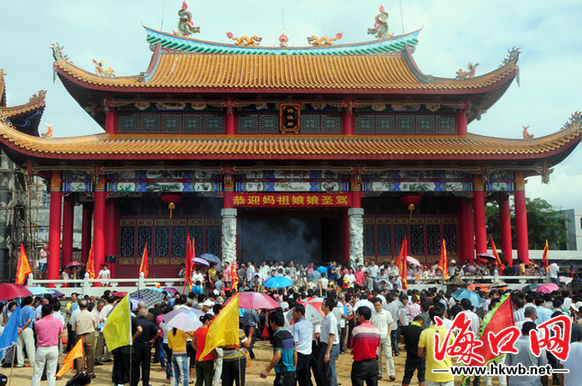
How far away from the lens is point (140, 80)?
2155 centimetres

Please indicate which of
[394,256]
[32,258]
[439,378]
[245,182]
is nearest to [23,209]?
[32,258]

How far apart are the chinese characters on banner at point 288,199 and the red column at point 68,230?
6971mm

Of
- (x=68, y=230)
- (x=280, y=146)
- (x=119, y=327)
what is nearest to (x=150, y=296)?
(x=119, y=327)

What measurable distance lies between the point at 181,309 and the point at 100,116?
17332 mm

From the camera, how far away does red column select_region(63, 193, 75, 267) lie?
71.2ft

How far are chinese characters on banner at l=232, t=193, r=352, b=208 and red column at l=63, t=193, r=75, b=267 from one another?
22.9 ft

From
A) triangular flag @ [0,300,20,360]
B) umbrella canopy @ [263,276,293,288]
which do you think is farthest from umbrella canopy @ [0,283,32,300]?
umbrella canopy @ [263,276,293,288]

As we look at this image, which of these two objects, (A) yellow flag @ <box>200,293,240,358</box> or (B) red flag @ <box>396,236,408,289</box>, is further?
(B) red flag @ <box>396,236,408,289</box>

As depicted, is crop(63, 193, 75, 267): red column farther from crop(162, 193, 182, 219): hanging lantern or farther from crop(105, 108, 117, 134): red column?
crop(162, 193, 182, 219): hanging lantern

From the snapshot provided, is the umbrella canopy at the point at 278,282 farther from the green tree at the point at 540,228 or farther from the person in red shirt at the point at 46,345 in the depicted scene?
the green tree at the point at 540,228

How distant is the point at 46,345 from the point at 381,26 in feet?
73.6

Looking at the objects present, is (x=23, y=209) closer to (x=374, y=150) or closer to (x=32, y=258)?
(x=32, y=258)

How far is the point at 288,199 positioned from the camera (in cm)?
2084

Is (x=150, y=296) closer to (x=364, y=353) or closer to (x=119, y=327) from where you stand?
(x=119, y=327)
